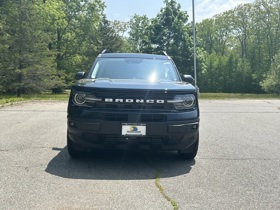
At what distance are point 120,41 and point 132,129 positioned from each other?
138 feet

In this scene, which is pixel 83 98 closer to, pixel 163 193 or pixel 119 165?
pixel 119 165

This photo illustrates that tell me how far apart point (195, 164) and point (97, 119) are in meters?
1.63

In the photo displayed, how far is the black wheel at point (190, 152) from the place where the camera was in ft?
16.8

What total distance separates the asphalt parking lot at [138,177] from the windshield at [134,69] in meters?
1.27

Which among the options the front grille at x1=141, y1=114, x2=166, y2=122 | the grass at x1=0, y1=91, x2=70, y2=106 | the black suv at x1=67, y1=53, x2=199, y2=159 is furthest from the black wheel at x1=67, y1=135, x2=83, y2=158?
the grass at x1=0, y1=91, x2=70, y2=106

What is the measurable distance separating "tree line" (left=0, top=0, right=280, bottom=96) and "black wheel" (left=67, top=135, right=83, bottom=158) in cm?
2000

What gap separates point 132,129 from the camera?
176 inches

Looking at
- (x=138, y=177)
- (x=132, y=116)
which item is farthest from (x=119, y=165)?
(x=132, y=116)

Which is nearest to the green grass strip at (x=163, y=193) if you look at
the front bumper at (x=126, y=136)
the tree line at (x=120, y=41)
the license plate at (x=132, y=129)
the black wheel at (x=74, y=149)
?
the front bumper at (x=126, y=136)

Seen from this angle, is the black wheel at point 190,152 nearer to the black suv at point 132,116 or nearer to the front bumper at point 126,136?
the black suv at point 132,116

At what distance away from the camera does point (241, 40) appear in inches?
2618

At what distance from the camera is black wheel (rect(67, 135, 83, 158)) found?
498 cm

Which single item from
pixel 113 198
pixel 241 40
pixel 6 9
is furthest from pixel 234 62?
pixel 113 198

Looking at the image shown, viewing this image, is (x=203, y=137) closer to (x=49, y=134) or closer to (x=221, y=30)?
(x=49, y=134)
